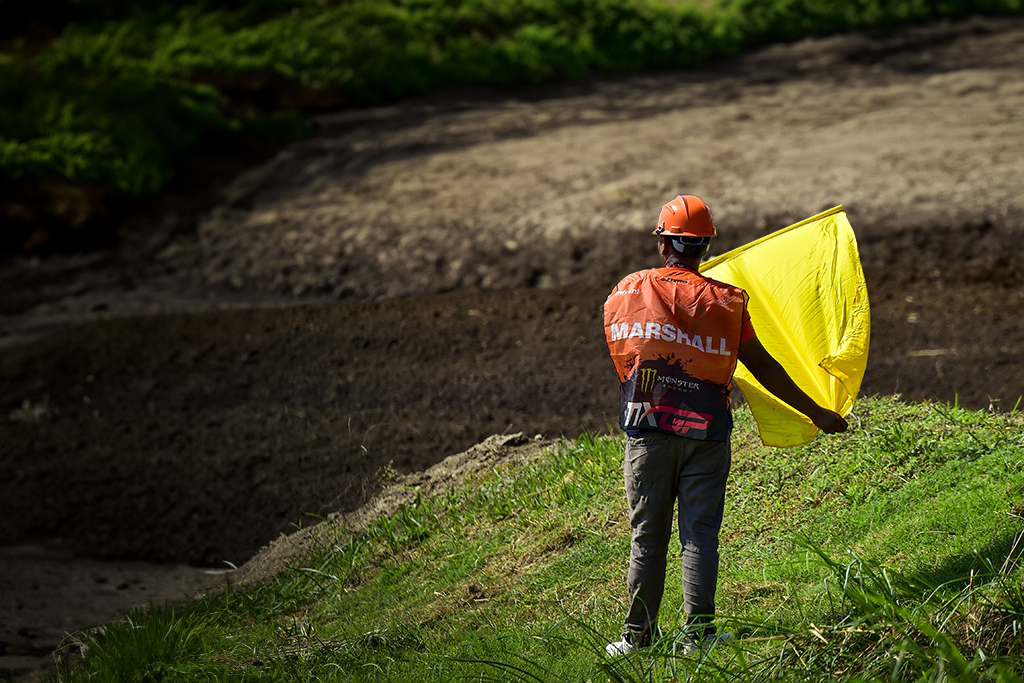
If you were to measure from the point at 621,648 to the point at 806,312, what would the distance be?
1.70 m

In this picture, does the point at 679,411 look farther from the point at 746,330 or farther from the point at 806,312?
the point at 806,312

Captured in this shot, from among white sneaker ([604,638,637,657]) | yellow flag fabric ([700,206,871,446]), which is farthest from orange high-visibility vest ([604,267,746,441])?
white sneaker ([604,638,637,657])

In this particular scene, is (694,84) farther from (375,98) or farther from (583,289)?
(583,289)

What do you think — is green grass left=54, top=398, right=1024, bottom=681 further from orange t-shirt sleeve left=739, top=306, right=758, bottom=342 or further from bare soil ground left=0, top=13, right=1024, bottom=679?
bare soil ground left=0, top=13, right=1024, bottom=679

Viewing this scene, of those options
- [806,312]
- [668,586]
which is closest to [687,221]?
[806,312]

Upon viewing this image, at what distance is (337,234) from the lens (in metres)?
13.3

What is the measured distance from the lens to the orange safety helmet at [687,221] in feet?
13.8

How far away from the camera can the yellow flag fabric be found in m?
4.64

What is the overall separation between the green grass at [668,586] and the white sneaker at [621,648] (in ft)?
0.23

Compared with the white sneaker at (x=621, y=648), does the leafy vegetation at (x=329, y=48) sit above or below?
above

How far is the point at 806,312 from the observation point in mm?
4828

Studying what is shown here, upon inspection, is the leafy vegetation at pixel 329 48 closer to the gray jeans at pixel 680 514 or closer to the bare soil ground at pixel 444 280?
the bare soil ground at pixel 444 280

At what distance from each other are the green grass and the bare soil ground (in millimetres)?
1201

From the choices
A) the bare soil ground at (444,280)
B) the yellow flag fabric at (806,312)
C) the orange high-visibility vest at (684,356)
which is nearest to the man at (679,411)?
the orange high-visibility vest at (684,356)
